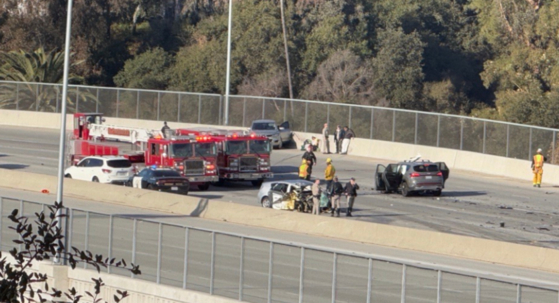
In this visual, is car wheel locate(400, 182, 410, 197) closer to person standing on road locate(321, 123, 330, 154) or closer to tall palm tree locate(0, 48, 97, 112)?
person standing on road locate(321, 123, 330, 154)

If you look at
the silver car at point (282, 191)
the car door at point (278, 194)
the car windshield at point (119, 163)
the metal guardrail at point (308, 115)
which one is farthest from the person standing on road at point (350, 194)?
the metal guardrail at point (308, 115)

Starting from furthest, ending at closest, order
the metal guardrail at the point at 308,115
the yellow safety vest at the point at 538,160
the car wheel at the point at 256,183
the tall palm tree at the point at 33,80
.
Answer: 1. the tall palm tree at the point at 33,80
2. the metal guardrail at the point at 308,115
3. the yellow safety vest at the point at 538,160
4. the car wheel at the point at 256,183

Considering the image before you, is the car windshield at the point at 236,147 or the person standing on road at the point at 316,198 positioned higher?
the car windshield at the point at 236,147

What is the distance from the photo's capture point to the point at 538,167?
43094 millimetres

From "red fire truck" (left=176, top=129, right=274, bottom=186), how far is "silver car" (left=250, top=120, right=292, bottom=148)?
12.3 meters

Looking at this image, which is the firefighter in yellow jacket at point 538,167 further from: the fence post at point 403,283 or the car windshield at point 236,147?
the fence post at point 403,283

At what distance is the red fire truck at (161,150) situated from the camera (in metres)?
39.7

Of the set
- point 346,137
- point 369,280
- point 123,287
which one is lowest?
point 123,287

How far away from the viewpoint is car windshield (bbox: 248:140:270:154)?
4097cm

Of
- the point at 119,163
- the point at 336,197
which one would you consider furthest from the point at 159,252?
the point at 119,163

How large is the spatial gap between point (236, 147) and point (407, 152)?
13.8 metres

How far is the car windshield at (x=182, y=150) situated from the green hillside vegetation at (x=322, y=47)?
3223 cm

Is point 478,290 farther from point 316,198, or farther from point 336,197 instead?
point 336,197

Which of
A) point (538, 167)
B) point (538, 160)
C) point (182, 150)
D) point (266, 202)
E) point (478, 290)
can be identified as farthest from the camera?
point (538, 167)
